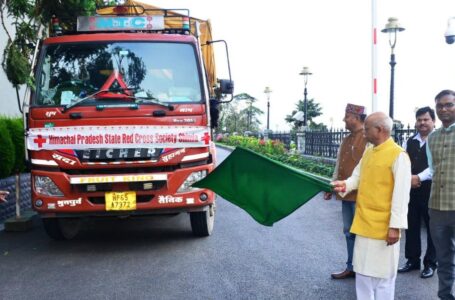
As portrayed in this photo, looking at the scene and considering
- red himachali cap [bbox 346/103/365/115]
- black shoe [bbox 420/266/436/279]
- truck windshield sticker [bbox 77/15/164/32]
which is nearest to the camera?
red himachali cap [bbox 346/103/365/115]

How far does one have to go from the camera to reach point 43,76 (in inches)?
257

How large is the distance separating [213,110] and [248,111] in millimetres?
57207

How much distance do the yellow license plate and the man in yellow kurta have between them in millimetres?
3199

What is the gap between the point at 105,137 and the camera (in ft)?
20.2

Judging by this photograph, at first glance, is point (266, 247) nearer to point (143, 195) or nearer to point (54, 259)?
point (143, 195)

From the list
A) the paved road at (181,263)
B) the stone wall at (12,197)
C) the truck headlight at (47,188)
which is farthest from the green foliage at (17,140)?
the truck headlight at (47,188)

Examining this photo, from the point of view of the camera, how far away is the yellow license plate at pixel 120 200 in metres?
6.18

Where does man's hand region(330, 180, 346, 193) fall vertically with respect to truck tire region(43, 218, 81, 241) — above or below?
above

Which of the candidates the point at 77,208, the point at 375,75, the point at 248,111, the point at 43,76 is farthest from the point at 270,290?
the point at 248,111

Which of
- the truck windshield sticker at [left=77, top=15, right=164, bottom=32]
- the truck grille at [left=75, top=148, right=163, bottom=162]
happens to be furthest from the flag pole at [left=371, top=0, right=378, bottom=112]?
the truck grille at [left=75, top=148, right=163, bottom=162]

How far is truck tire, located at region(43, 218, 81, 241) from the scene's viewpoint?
6.95 m

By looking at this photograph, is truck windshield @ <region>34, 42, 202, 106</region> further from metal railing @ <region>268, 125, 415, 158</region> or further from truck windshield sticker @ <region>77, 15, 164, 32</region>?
metal railing @ <region>268, 125, 415, 158</region>

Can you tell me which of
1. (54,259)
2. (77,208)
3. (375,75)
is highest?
(375,75)

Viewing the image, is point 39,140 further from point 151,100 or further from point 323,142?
point 323,142
